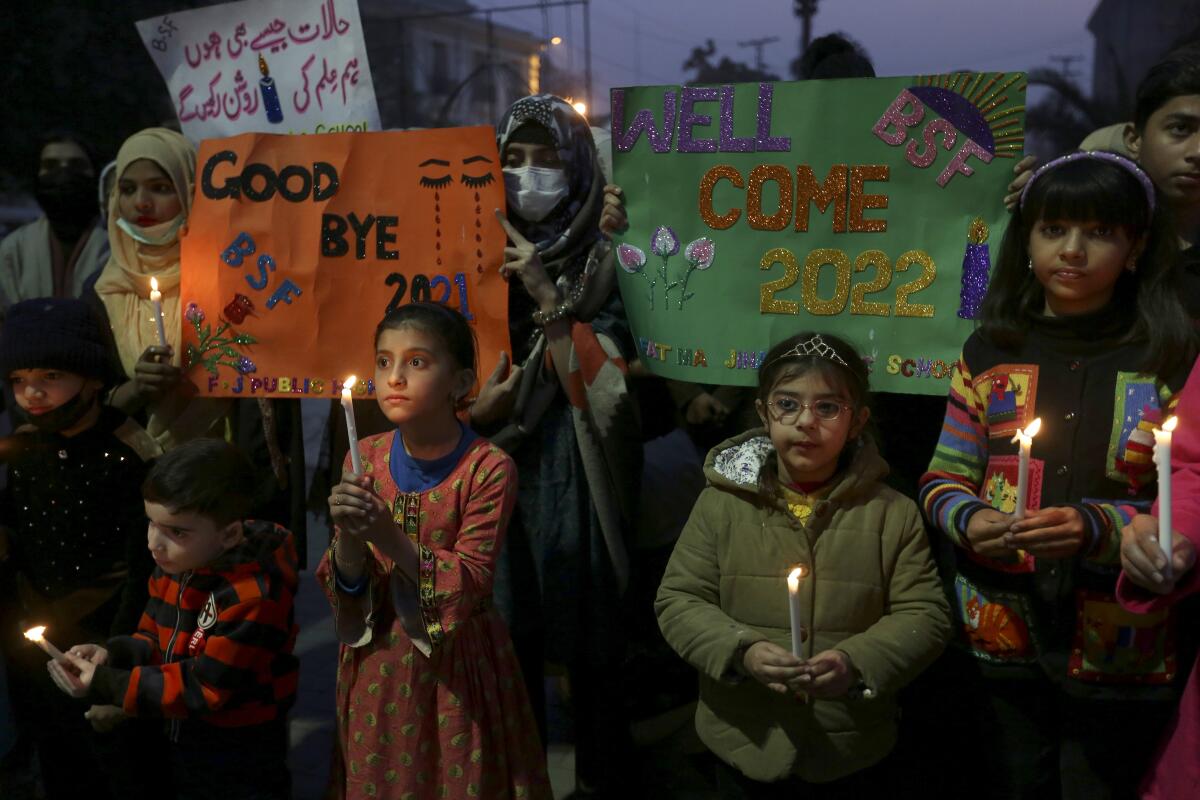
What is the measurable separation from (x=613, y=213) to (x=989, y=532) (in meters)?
1.51

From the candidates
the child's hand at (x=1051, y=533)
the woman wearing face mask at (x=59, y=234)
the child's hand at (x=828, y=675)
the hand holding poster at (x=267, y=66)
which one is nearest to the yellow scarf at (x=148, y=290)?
the hand holding poster at (x=267, y=66)

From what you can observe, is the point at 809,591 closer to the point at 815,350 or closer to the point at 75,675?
the point at 815,350

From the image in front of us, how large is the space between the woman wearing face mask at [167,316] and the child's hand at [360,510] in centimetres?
125

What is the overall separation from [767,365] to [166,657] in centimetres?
171

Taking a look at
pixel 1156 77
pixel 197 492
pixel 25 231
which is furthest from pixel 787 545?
pixel 25 231

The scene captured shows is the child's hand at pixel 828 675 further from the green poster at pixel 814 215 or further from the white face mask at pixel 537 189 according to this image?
the white face mask at pixel 537 189

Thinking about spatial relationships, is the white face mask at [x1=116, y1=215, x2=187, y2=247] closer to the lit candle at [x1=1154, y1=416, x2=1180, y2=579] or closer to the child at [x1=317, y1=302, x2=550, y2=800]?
the child at [x1=317, y1=302, x2=550, y2=800]

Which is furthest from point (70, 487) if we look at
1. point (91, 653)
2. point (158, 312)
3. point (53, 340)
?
point (91, 653)

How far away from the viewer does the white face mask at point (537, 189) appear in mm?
3156

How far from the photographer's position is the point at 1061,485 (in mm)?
2264

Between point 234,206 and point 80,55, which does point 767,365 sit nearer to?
point 234,206

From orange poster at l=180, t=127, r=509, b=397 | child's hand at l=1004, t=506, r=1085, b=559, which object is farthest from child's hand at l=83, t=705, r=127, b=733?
child's hand at l=1004, t=506, r=1085, b=559

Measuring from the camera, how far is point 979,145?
2.82 meters

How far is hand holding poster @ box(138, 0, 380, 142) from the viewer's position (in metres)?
3.82
